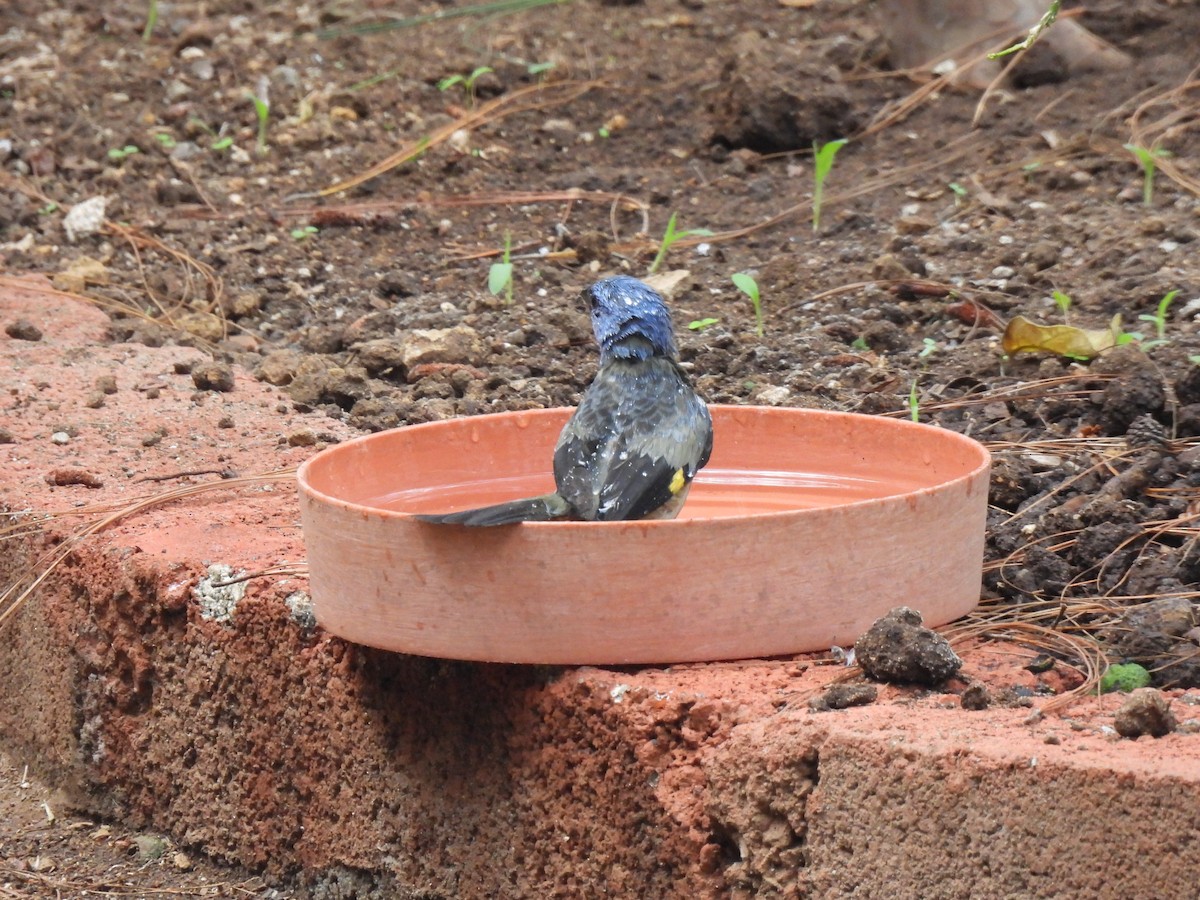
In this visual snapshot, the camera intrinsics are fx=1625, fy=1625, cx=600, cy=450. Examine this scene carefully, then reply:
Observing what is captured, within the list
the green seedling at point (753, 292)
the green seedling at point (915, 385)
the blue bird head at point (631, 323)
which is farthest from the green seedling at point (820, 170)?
the blue bird head at point (631, 323)

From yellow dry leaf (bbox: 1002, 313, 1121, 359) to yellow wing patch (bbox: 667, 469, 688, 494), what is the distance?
178 cm

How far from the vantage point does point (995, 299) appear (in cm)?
502

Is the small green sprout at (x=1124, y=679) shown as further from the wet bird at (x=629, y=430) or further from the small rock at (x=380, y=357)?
the small rock at (x=380, y=357)

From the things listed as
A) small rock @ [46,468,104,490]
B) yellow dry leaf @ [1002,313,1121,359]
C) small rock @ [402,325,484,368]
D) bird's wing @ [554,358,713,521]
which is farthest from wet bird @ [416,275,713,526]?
small rock @ [402,325,484,368]

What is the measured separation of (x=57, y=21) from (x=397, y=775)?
6.82m

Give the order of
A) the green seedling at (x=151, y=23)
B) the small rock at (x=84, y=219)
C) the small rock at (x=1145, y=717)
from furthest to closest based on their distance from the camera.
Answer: the green seedling at (x=151, y=23)
the small rock at (x=84, y=219)
the small rock at (x=1145, y=717)

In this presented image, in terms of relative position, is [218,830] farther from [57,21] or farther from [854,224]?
→ [57,21]

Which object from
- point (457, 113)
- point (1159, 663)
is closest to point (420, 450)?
point (1159, 663)

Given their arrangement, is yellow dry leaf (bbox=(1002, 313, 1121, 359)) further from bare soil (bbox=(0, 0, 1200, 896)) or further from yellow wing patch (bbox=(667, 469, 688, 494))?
yellow wing patch (bbox=(667, 469, 688, 494))

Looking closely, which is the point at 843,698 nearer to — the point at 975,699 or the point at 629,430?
the point at 975,699

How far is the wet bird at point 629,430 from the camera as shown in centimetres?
294

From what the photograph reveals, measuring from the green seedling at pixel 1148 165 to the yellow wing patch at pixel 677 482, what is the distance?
299 centimetres

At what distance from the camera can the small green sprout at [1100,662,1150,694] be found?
8.60 feet

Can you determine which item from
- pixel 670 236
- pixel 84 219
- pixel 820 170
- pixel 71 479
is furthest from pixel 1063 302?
pixel 84 219
